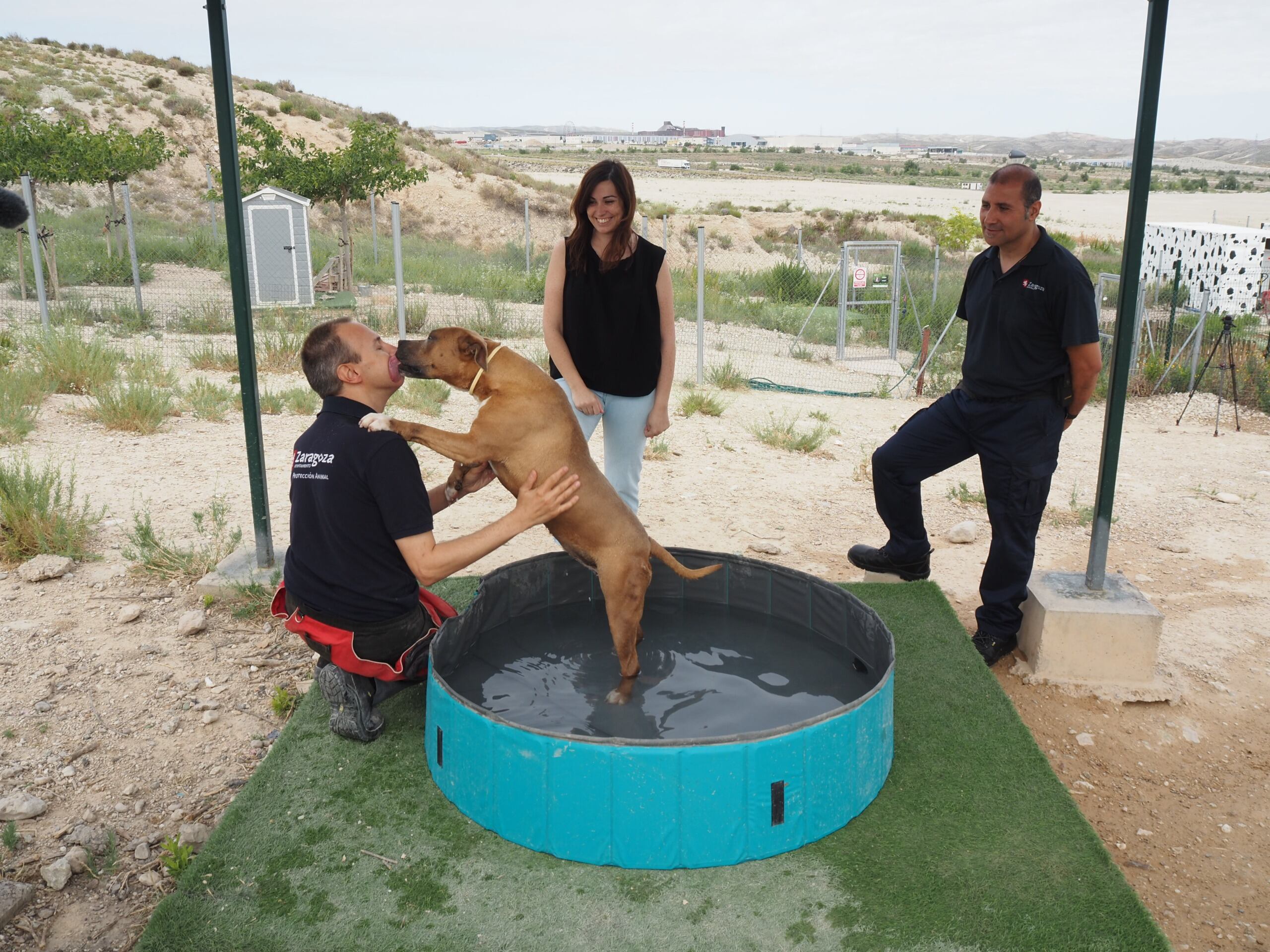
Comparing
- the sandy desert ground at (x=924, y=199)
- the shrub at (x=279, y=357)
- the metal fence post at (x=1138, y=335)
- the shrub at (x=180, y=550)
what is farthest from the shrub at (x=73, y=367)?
the sandy desert ground at (x=924, y=199)

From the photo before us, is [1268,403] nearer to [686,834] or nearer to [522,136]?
[686,834]

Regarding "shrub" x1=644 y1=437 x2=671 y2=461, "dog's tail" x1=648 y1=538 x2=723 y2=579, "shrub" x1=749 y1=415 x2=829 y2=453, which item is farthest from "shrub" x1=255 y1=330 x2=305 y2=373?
"dog's tail" x1=648 y1=538 x2=723 y2=579

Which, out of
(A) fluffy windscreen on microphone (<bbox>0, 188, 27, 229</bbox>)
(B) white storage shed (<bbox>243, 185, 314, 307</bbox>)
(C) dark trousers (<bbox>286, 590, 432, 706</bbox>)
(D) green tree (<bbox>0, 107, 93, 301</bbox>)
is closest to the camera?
(A) fluffy windscreen on microphone (<bbox>0, 188, 27, 229</bbox>)

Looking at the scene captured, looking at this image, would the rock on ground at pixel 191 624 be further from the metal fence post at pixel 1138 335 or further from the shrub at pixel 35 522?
the metal fence post at pixel 1138 335

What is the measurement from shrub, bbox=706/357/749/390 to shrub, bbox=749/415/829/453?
1.95 meters

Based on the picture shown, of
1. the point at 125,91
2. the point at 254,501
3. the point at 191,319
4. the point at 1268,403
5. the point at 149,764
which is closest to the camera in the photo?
the point at 149,764

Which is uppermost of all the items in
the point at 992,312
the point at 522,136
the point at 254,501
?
the point at 522,136

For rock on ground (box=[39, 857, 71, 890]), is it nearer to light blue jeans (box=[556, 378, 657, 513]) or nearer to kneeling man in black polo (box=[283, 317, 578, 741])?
kneeling man in black polo (box=[283, 317, 578, 741])

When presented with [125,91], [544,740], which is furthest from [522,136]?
[544,740]

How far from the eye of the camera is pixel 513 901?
103 inches

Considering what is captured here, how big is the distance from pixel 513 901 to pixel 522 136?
650 ft

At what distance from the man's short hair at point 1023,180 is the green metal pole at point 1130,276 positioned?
1.22 feet

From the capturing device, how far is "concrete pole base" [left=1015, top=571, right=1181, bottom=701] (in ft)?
13.5

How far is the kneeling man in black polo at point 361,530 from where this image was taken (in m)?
3.12
